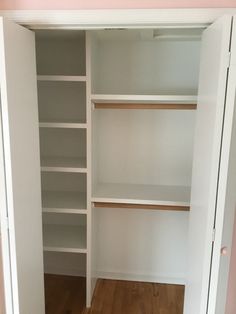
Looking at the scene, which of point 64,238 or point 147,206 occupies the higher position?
point 147,206

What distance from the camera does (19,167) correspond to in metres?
1.54

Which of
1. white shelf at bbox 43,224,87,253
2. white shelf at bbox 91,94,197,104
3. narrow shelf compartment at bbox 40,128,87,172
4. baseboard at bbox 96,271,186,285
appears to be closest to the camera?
white shelf at bbox 91,94,197,104

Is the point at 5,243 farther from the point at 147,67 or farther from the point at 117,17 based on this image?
the point at 147,67

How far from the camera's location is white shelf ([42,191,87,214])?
7.89ft

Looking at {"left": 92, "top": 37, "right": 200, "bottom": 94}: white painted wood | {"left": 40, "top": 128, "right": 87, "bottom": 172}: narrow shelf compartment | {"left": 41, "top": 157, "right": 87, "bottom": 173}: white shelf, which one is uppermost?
{"left": 92, "top": 37, "right": 200, "bottom": 94}: white painted wood

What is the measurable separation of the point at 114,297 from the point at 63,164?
1.29 m

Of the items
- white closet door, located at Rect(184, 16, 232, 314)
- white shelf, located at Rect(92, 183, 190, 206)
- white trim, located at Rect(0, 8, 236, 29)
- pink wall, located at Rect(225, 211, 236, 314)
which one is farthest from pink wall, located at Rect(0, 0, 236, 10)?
white shelf, located at Rect(92, 183, 190, 206)

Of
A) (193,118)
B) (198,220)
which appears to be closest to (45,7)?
(198,220)

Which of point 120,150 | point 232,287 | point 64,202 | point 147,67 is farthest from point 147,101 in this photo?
point 232,287

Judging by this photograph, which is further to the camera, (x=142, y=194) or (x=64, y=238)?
(x=64, y=238)

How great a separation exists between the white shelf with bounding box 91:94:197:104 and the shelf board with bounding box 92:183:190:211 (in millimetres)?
764

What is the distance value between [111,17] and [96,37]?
3.13ft

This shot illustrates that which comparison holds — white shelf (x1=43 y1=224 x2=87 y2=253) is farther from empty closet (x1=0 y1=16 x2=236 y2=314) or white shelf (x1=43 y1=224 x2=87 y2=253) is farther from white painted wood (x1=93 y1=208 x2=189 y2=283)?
white painted wood (x1=93 y1=208 x2=189 y2=283)

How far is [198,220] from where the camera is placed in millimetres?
1592
